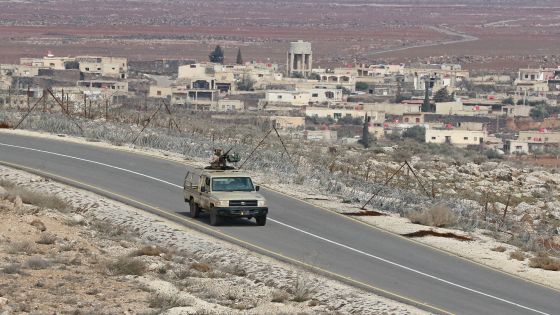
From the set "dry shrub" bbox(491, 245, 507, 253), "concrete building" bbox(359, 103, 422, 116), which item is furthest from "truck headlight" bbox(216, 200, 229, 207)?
"concrete building" bbox(359, 103, 422, 116)

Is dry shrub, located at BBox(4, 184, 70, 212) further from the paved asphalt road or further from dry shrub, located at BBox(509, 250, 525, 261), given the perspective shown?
dry shrub, located at BBox(509, 250, 525, 261)

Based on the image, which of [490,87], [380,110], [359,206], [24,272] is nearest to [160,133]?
[359,206]

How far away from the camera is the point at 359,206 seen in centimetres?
3969

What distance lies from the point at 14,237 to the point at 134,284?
400 cm

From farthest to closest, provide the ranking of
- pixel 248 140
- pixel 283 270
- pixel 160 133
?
1. pixel 248 140
2. pixel 160 133
3. pixel 283 270

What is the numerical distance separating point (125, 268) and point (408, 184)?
77.2ft

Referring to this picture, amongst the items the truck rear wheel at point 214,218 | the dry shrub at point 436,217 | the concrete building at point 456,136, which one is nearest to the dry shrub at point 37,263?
the truck rear wheel at point 214,218

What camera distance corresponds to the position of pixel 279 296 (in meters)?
26.8

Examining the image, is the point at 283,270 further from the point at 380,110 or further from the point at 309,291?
the point at 380,110

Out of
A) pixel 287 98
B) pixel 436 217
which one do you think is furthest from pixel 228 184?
pixel 287 98

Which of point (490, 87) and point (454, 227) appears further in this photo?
point (490, 87)

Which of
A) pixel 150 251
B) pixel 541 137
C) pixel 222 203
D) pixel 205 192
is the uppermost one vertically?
pixel 205 192

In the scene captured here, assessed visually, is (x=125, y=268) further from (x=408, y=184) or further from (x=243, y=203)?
(x=408, y=184)

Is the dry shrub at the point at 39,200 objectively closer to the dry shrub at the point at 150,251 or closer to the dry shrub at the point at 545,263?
the dry shrub at the point at 150,251
